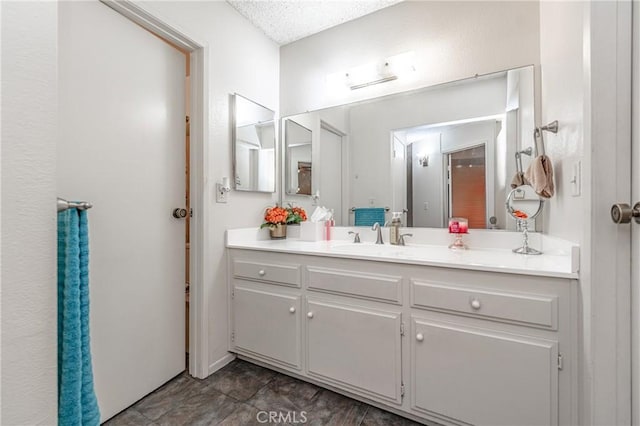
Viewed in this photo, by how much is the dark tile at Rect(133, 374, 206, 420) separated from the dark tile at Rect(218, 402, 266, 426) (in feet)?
0.99

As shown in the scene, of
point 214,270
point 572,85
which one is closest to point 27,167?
point 214,270

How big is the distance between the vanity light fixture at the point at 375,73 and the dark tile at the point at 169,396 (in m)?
2.26

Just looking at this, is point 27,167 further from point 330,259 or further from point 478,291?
point 478,291

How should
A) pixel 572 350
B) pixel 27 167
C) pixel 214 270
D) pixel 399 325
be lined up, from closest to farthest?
pixel 27 167
pixel 572 350
pixel 399 325
pixel 214 270

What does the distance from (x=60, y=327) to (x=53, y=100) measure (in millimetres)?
636

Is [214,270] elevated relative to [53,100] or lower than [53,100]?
lower

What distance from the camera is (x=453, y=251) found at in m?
1.66

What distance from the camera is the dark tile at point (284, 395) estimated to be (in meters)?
1.51

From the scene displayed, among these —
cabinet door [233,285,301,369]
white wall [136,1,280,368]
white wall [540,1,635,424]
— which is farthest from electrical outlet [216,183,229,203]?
white wall [540,1,635,424]

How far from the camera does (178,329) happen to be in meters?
1.79

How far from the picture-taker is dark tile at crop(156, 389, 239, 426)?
1.41 metres

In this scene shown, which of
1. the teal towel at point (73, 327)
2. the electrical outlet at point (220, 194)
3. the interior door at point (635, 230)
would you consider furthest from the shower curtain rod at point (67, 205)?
the interior door at point (635, 230)

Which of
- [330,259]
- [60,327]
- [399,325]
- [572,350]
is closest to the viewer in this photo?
[60,327]

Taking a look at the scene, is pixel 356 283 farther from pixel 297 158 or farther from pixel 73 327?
pixel 297 158
